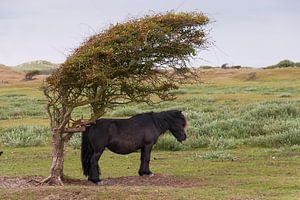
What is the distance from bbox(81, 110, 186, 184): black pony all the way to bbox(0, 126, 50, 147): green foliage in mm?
11098

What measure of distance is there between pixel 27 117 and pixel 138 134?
26050 millimetres

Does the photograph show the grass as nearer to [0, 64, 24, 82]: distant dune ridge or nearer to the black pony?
the black pony

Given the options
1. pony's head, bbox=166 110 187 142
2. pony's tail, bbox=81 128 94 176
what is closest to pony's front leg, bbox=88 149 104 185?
pony's tail, bbox=81 128 94 176

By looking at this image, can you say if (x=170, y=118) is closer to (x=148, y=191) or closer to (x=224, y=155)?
(x=148, y=191)

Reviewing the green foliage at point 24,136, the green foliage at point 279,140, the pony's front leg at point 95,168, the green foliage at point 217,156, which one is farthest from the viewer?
the green foliage at point 24,136

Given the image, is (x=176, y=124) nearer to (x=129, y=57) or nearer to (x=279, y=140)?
(x=129, y=57)

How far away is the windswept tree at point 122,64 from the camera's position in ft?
45.7

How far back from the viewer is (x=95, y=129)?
1473 centimetres

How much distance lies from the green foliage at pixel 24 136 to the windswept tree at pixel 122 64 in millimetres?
10698

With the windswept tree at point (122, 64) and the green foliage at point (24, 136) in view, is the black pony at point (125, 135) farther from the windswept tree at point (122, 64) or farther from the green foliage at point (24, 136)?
the green foliage at point (24, 136)

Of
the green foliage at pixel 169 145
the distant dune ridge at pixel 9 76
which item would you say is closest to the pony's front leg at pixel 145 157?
the green foliage at pixel 169 145

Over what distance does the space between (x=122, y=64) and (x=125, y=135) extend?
1836 millimetres

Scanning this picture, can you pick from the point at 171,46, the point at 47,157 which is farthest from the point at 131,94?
the point at 47,157

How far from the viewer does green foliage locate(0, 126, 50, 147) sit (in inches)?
1013
